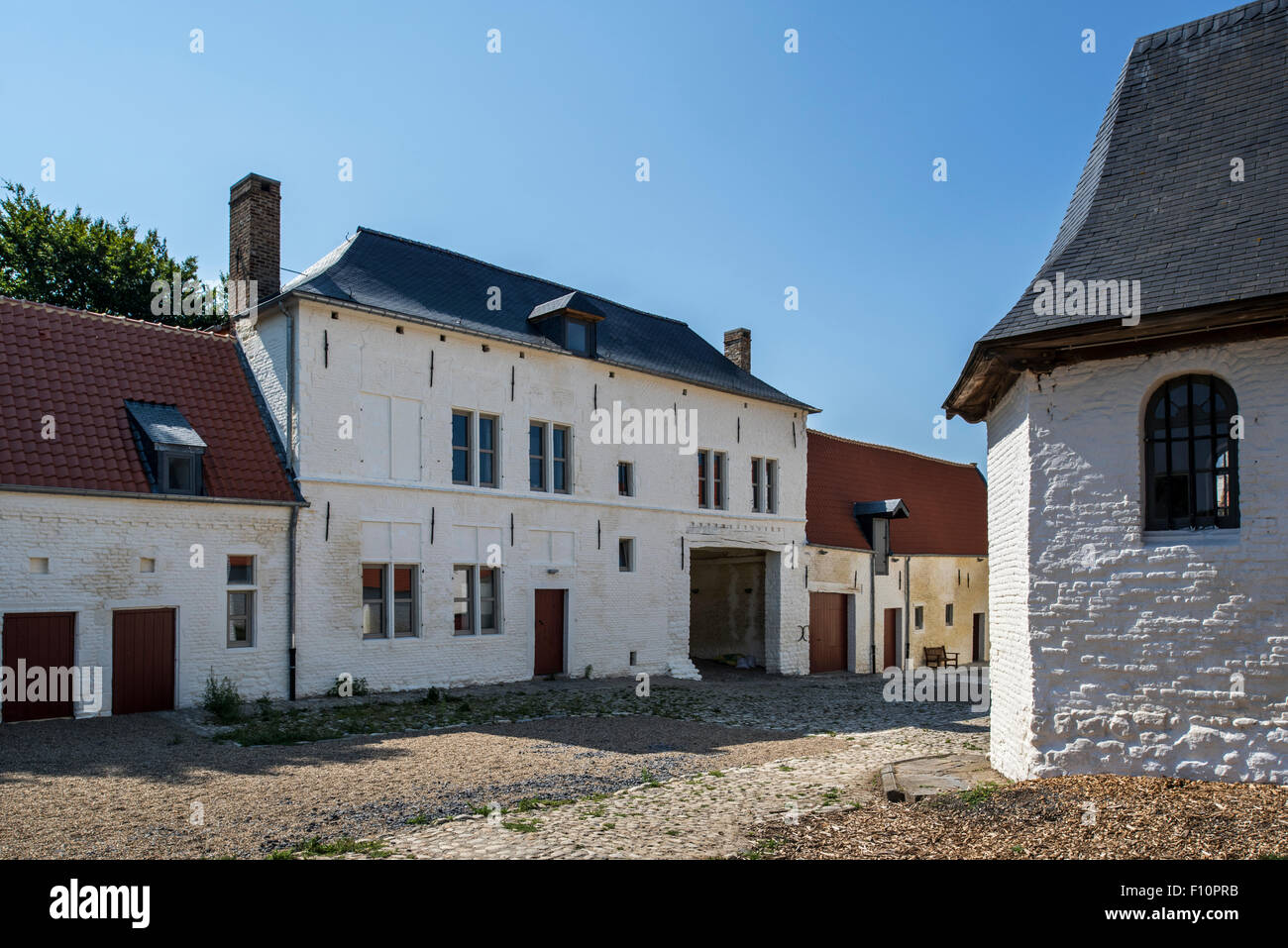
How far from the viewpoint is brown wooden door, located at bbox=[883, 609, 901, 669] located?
97.2ft

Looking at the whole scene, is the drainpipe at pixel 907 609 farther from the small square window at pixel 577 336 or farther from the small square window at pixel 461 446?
the small square window at pixel 461 446

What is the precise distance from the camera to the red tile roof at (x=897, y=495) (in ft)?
95.2

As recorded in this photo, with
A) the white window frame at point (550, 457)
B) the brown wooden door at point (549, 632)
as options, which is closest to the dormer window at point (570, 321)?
the white window frame at point (550, 457)

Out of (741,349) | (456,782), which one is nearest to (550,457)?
(741,349)

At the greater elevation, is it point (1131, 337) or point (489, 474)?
point (1131, 337)

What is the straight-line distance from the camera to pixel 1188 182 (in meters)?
9.40

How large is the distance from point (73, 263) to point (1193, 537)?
92.8 feet

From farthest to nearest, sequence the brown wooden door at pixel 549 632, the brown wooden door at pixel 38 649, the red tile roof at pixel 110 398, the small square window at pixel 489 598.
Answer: the brown wooden door at pixel 549 632
the small square window at pixel 489 598
the red tile roof at pixel 110 398
the brown wooden door at pixel 38 649

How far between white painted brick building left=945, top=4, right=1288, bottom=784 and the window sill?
17 mm

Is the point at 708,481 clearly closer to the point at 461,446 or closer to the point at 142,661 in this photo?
the point at 461,446

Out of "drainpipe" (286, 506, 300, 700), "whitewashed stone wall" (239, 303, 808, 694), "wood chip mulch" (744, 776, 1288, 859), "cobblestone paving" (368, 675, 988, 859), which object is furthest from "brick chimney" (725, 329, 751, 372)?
"wood chip mulch" (744, 776, 1288, 859)

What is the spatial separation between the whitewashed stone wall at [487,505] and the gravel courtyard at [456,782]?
2.89m
